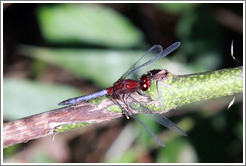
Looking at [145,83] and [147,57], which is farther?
[147,57]

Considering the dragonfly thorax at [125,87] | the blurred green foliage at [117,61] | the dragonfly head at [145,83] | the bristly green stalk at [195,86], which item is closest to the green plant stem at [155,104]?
the bristly green stalk at [195,86]

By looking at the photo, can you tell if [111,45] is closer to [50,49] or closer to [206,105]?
[50,49]

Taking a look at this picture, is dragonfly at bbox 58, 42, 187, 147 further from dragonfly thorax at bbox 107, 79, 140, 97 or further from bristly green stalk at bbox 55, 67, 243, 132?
bristly green stalk at bbox 55, 67, 243, 132

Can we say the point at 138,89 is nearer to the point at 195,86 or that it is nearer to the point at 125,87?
the point at 125,87

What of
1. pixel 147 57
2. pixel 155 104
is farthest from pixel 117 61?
pixel 155 104

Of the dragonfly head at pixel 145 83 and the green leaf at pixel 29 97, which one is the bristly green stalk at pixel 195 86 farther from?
the green leaf at pixel 29 97

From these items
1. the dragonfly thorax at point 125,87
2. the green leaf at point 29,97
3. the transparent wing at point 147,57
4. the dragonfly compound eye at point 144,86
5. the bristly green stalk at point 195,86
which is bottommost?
the bristly green stalk at point 195,86
